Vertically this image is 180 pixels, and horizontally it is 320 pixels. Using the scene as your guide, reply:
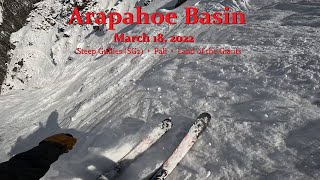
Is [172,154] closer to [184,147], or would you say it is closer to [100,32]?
[184,147]

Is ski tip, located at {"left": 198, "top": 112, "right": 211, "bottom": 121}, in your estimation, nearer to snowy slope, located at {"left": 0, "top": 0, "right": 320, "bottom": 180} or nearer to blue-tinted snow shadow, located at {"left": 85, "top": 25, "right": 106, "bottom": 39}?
snowy slope, located at {"left": 0, "top": 0, "right": 320, "bottom": 180}

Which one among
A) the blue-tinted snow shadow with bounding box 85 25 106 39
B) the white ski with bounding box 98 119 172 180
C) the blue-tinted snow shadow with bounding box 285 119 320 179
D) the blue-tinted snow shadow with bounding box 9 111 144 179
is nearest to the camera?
the blue-tinted snow shadow with bounding box 285 119 320 179

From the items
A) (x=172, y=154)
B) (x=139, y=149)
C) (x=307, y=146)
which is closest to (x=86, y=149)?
(x=139, y=149)

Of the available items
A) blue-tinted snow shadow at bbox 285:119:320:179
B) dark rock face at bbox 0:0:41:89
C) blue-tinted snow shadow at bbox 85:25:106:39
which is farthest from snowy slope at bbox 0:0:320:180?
dark rock face at bbox 0:0:41:89

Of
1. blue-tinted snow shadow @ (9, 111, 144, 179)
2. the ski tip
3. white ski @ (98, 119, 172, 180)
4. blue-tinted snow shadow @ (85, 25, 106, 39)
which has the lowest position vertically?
blue-tinted snow shadow @ (9, 111, 144, 179)

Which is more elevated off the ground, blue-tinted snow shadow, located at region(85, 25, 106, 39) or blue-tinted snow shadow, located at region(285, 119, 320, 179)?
blue-tinted snow shadow, located at region(85, 25, 106, 39)

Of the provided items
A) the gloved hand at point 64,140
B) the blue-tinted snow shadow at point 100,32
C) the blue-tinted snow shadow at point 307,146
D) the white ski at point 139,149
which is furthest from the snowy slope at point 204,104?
the blue-tinted snow shadow at point 100,32
